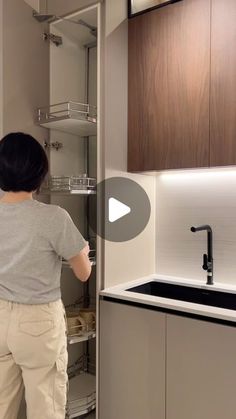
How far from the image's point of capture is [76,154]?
2291 mm

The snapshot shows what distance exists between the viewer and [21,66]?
6.27 ft

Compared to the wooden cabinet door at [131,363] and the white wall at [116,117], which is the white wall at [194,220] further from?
the wooden cabinet door at [131,363]

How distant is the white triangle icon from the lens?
74.5 inches

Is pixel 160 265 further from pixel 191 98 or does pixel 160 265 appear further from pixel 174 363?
pixel 191 98

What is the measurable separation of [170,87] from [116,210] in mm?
731

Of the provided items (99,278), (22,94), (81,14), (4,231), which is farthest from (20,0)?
(99,278)

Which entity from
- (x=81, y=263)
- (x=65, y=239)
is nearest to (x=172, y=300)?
(x=81, y=263)

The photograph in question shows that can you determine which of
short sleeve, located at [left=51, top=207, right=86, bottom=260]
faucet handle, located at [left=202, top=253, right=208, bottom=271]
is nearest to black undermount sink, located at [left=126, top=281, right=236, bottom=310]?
faucet handle, located at [left=202, top=253, right=208, bottom=271]

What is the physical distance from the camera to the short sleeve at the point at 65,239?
4.14 ft

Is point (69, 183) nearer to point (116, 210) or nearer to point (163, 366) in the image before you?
point (116, 210)

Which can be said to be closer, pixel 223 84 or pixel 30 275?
pixel 30 275

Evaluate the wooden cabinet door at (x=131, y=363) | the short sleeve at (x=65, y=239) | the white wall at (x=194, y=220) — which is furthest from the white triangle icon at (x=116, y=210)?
the short sleeve at (x=65, y=239)

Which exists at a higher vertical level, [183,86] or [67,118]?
[183,86]
